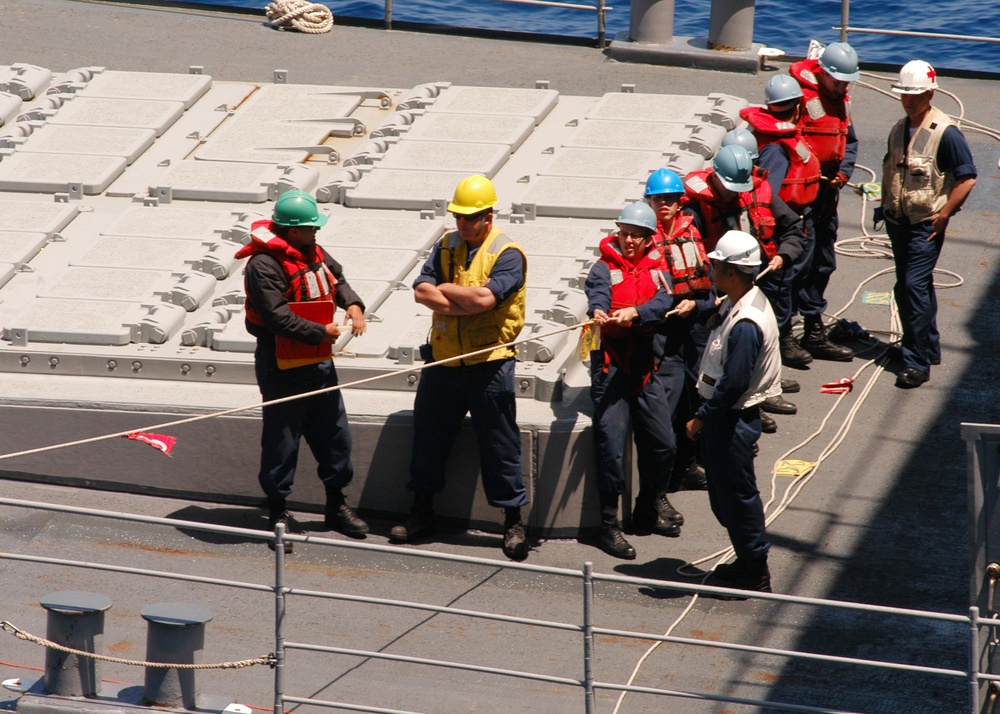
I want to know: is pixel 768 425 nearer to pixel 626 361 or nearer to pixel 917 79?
pixel 626 361

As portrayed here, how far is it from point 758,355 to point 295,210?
230 cm

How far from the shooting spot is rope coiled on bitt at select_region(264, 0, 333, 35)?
47.7 feet

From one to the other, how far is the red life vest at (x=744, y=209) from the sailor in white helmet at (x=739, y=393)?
3.07ft

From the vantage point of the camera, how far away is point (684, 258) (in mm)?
7602

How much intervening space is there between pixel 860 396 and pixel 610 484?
2.33m

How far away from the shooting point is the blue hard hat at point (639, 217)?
730 centimetres

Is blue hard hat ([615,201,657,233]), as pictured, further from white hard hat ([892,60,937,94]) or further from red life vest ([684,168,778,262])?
white hard hat ([892,60,937,94])

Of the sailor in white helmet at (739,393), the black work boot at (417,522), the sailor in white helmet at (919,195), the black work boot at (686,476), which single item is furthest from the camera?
the sailor in white helmet at (919,195)

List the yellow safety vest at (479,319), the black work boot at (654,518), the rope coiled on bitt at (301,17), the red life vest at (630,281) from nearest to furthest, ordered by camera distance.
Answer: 1. the yellow safety vest at (479,319)
2. the red life vest at (630,281)
3. the black work boot at (654,518)
4. the rope coiled on bitt at (301,17)

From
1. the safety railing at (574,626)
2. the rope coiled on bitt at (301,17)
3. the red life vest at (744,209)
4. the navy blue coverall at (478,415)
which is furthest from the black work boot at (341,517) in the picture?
the rope coiled on bitt at (301,17)

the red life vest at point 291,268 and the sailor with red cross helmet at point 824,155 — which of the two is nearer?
the red life vest at point 291,268

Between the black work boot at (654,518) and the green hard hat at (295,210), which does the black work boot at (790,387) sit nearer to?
the black work boot at (654,518)

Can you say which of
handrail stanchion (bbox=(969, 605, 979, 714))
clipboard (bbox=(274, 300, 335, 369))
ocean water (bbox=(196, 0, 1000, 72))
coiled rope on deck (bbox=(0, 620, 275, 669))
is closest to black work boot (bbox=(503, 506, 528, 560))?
clipboard (bbox=(274, 300, 335, 369))

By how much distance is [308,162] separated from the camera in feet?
35.2
